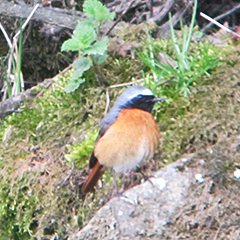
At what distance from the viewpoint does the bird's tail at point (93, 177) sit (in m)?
4.25

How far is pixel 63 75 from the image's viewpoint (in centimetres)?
564

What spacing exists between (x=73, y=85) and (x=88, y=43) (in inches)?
21.1

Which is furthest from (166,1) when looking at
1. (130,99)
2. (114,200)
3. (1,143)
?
(114,200)

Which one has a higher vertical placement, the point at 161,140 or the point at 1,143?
the point at 161,140

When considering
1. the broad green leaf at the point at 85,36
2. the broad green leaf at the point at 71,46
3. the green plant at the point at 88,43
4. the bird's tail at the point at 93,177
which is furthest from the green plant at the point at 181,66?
the bird's tail at the point at 93,177

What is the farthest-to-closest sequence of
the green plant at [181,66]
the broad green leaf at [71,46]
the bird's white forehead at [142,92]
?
the broad green leaf at [71,46], the green plant at [181,66], the bird's white forehead at [142,92]

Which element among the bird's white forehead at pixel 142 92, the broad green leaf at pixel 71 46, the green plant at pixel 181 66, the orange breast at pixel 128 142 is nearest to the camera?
the orange breast at pixel 128 142

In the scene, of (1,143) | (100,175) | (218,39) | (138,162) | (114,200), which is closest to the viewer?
(114,200)

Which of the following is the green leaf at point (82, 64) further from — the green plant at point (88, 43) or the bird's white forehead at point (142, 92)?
the bird's white forehead at point (142, 92)

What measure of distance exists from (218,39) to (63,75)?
2074mm

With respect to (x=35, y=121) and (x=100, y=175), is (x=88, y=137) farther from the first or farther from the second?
(x=35, y=121)

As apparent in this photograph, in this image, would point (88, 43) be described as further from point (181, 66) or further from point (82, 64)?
point (181, 66)

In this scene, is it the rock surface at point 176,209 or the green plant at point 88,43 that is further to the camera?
the green plant at point 88,43

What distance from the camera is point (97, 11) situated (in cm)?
495
